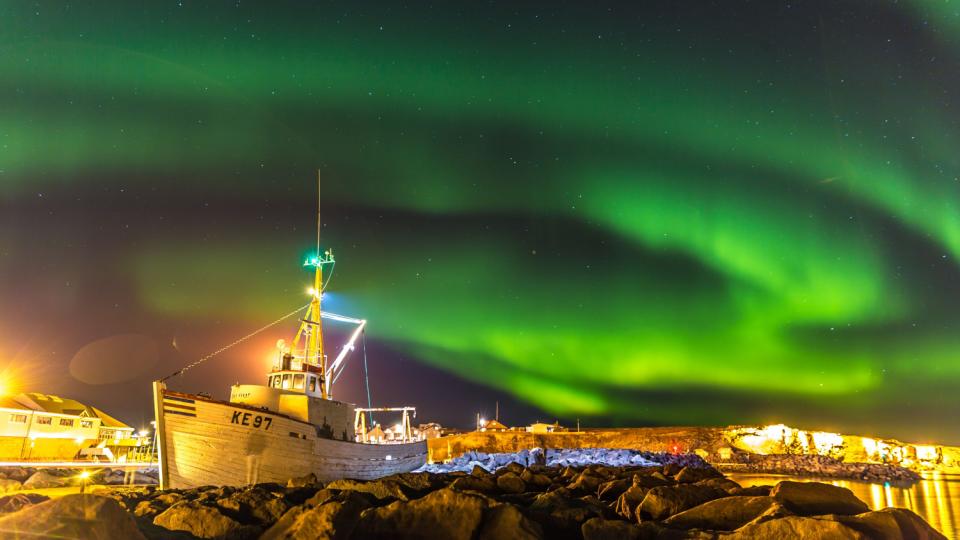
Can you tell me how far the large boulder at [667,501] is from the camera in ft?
36.0

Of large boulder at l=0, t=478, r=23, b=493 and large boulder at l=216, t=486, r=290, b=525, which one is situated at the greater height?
large boulder at l=216, t=486, r=290, b=525

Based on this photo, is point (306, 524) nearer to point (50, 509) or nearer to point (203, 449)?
point (50, 509)

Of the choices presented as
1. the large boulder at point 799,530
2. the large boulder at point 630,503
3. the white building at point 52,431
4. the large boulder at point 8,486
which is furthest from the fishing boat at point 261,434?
the white building at point 52,431

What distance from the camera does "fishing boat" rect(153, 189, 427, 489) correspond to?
2567cm

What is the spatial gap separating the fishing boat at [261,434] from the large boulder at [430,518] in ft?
71.3

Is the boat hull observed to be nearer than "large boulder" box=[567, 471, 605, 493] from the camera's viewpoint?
No

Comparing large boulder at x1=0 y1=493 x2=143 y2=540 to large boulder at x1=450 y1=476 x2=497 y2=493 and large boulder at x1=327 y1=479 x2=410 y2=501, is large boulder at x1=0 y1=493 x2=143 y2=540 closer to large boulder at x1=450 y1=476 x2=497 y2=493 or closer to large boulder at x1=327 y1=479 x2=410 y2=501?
large boulder at x1=327 y1=479 x2=410 y2=501

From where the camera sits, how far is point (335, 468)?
101 ft

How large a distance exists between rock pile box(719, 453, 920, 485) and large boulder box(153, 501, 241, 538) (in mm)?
90119

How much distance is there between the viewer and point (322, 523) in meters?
7.29

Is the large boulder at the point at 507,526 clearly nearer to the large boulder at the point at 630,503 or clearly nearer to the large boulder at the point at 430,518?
the large boulder at the point at 430,518

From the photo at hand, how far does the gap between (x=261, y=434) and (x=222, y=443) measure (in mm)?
1849

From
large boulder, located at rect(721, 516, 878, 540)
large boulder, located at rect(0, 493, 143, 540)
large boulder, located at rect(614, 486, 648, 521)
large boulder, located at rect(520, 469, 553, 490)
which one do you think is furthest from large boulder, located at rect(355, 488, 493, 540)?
large boulder, located at rect(520, 469, 553, 490)

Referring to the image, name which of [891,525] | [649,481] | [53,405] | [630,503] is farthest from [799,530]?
[53,405]
